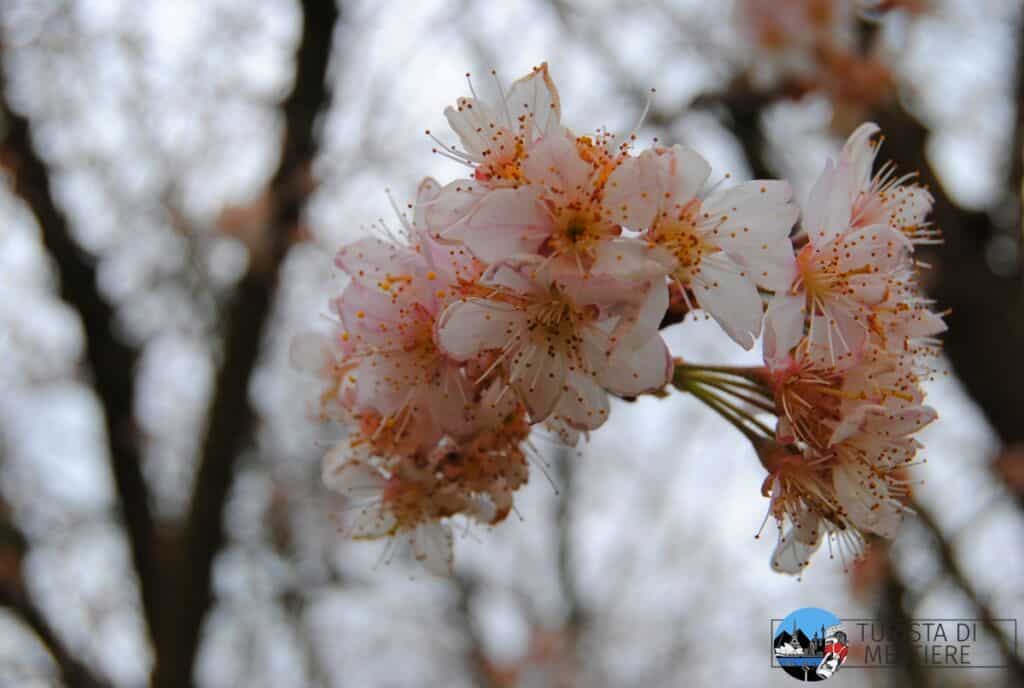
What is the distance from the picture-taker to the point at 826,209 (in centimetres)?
108

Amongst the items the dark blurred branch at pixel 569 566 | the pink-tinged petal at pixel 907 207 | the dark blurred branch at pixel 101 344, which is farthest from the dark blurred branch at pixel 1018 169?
the dark blurred branch at pixel 569 566

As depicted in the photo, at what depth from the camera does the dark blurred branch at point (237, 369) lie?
133 inches

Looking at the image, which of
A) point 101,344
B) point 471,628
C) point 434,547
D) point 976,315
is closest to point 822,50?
point 976,315

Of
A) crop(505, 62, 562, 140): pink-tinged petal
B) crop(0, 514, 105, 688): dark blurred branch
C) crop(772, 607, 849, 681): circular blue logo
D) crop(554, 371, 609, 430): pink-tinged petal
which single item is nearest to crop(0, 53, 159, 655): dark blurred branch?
crop(0, 514, 105, 688): dark blurred branch

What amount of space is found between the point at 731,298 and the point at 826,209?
21cm

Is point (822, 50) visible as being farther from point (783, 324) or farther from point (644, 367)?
point (644, 367)

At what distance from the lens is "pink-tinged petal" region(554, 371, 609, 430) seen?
1023 millimetres

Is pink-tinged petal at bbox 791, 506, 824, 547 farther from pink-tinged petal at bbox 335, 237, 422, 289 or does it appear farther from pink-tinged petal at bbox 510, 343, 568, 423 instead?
pink-tinged petal at bbox 335, 237, 422, 289

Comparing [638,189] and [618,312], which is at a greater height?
[638,189]

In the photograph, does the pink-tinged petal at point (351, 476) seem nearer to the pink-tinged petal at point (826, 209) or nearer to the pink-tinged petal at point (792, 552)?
the pink-tinged petal at point (792, 552)

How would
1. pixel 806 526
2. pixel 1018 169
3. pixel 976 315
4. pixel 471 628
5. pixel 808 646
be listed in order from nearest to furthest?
pixel 806 526
pixel 808 646
pixel 976 315
pixel 1018 169
pixel 471 628

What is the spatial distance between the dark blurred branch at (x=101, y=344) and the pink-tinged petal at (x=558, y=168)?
10.4 ft

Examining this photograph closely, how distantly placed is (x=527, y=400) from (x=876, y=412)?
422 millimetres

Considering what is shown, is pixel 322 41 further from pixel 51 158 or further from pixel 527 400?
pixel 527 400
